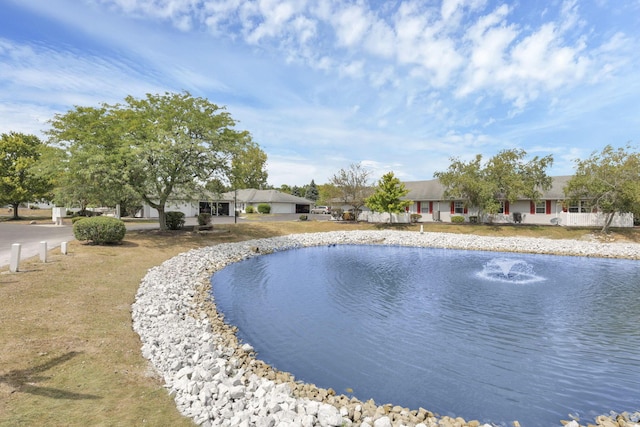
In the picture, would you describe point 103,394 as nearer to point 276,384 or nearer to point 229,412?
point 229,412

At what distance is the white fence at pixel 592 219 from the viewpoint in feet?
102

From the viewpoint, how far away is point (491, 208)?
32594 mm

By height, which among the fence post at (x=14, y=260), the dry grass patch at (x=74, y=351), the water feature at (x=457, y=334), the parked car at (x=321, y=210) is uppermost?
the parked car at (x=321, y=210)

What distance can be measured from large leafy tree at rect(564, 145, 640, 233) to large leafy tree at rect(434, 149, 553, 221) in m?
3.46

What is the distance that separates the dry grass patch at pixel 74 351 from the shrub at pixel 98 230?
3458mm

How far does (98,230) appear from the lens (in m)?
17.9

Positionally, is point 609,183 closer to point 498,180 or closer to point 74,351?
point 498,180

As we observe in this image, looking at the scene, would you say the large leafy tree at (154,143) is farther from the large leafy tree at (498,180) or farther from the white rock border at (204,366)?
the large leafy tree at (498,180)

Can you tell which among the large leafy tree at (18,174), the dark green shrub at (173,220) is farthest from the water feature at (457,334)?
the large leafy tree at (18,174)

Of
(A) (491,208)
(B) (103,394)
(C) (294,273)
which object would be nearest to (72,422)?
(B) (103,394)

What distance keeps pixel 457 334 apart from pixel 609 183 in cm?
2763

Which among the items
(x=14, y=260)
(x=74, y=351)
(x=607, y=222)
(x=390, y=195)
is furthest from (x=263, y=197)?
(x=74, y=351)

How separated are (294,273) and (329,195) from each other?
1071 inches

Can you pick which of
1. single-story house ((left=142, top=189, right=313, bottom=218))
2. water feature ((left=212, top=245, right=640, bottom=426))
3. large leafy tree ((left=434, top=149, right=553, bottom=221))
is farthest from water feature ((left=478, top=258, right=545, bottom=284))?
single-story house ((left=142, top=189, right=313, bottom=218))
